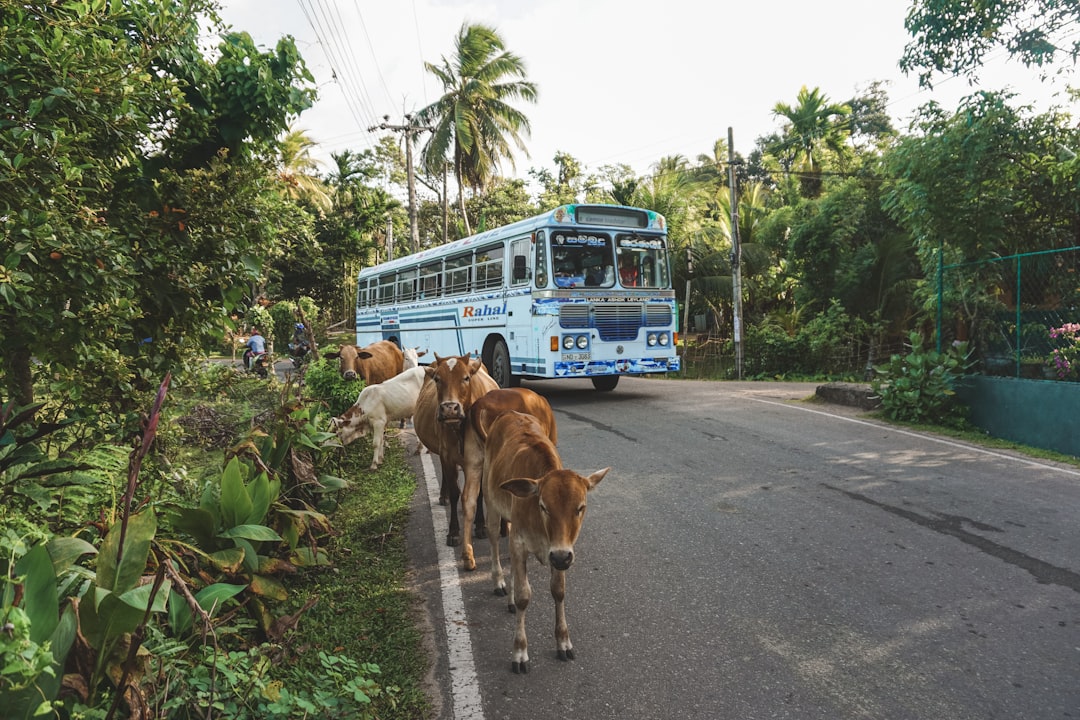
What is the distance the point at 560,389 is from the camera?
14445 millimetres

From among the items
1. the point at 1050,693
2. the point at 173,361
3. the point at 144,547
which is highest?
the point at 173,361

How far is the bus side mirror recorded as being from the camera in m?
11.8

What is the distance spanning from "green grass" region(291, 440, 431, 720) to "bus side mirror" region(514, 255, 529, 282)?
240 inches

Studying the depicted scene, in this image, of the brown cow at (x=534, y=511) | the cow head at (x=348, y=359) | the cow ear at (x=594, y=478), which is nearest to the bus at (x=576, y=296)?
the cow head at (x=348, y=359)

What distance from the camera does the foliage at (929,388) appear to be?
9.60 metres

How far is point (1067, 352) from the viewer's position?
8227mm

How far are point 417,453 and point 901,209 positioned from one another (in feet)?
26.6

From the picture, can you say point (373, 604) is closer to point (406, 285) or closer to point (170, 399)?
point (170, 399)

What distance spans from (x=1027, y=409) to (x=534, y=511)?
8.00 metres

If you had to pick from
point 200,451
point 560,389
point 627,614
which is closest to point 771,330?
point 560,389

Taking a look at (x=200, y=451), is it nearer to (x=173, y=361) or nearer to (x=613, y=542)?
(x=173, y=361)

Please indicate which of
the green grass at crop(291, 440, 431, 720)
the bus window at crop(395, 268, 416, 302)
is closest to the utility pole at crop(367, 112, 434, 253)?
the bus window at crop(395, 268, 416, 302)

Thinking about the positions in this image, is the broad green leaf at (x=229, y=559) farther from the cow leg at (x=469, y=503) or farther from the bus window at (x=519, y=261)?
the bus window at (x=519, y=261)

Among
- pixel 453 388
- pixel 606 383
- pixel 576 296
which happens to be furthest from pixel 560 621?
pixel 606 383
